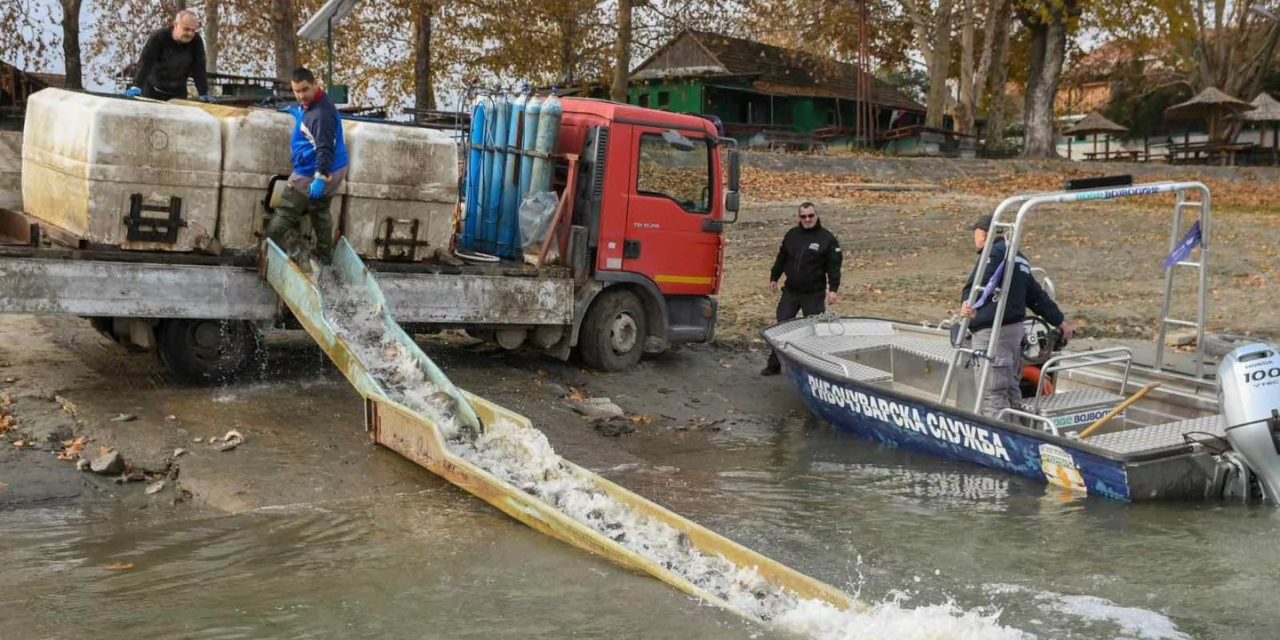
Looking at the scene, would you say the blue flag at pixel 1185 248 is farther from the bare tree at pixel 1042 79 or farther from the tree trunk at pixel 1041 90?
the bare tree at pixel 1042 79

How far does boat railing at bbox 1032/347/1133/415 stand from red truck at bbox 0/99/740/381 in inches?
133

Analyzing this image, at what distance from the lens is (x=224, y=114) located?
9.41 meters

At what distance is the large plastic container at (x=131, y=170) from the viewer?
8812mm

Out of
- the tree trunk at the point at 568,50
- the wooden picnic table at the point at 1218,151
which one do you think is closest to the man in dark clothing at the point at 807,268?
the tree trunk at the point at 568,50

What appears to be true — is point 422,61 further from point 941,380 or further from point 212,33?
point 941,380

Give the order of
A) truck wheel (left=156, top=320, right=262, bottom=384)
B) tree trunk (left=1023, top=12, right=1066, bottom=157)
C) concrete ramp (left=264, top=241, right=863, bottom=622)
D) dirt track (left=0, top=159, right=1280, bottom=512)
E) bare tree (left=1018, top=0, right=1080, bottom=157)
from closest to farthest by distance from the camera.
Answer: concrete ramp (left=264, top=241, right=863, bottom=622)
dirt track (left=0, top=159, right=1280, bottom=512)
truck wheel (left=156, top=320, right=262, bottom=384)
bare tree (left=1018, top=0, right=1080, bottom=157)
tree trunk (left=1023, top=12, right=1066, bottom=157)

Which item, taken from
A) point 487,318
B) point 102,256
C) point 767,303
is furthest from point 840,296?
point 102,256

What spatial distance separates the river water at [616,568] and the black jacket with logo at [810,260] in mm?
3849

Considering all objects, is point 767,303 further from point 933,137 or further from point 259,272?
point 933,137

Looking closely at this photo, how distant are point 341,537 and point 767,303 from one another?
31.2 ft

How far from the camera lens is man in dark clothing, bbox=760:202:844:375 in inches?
489

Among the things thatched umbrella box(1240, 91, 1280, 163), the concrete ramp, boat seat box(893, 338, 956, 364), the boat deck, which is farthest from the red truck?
thatched umbrella box(1240, 91, 1280, 163)

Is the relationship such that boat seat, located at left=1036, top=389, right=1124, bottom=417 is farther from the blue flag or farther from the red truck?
the red truck

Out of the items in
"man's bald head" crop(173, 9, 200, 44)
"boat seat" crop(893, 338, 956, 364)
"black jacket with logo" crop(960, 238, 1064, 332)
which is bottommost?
"boat seat" crop(893, 338, 956, 364)
